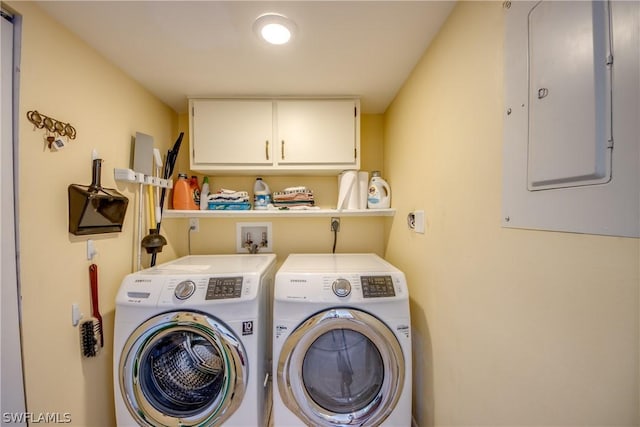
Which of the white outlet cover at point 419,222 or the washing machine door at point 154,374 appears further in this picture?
the white outlet cover at point 419,222

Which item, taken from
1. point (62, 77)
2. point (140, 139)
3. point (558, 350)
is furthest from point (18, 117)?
point (558, 350)

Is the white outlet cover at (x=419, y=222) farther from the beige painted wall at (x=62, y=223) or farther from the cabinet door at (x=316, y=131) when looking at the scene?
the beige painted wall at (x=62, y=223)

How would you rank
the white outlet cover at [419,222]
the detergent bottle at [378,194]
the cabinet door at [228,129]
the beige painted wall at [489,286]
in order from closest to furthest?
the beige painted wall at [489,286] → the white outlet cover at [419,222] → the cabinet door at [228,129] → the detergent bottle at [378,194]

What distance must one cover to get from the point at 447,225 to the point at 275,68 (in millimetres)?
1279

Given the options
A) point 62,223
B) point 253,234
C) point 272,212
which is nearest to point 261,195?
point 272,212

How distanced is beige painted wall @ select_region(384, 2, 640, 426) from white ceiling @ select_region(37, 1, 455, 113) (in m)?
0.19

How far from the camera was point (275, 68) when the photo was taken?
141 cm

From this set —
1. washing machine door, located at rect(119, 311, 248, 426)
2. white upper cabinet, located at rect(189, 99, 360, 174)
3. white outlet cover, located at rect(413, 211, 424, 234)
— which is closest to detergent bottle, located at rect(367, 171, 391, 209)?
white upper cabinet, located at rect(189, 99, 360, 174)

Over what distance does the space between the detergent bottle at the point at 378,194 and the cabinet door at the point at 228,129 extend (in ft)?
2.75

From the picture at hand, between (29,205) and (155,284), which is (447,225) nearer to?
(155,284)

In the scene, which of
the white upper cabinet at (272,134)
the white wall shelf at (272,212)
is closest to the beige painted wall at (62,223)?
the white wall shelf at (272,212)

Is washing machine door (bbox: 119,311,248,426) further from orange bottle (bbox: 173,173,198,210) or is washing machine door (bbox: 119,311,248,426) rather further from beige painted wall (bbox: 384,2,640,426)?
beige painted wall (bbox: 384,2,640,426)

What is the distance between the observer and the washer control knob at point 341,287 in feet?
4.05

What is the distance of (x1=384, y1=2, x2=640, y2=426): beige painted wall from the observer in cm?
50
